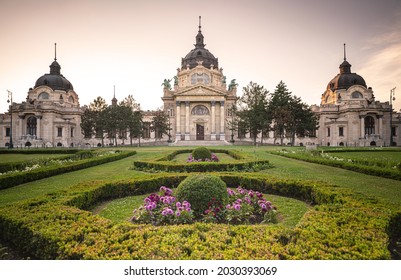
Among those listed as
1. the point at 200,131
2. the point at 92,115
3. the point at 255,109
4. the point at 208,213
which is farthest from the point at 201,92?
the point at 208,213

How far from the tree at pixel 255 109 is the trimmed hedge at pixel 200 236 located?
1438 inches

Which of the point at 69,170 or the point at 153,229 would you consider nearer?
the point at 153,229

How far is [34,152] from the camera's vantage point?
2647 cm

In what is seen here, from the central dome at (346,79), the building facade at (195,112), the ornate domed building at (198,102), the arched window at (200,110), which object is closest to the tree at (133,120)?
the building facade at (195,112)

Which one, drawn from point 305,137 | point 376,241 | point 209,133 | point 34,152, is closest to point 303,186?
point 376,241

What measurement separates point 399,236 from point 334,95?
5844cm

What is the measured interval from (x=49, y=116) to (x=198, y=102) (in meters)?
30.6

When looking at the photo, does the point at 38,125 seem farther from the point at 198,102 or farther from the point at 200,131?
the point at 200,131

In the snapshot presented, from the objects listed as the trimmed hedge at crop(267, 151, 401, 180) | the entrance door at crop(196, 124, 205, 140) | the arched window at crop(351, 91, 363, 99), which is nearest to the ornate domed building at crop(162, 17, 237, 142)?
the entrance door at crop(196, 124, 205, 140)

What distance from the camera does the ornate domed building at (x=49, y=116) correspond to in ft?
152

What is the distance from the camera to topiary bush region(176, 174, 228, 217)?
5770 mm

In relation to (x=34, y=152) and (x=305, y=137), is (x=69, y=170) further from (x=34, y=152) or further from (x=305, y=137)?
(x=305, y=137)

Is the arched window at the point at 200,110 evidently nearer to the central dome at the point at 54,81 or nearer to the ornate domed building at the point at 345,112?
the ornate domed building at the point at 345,112
